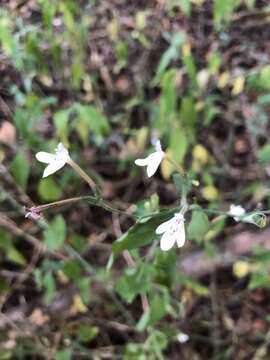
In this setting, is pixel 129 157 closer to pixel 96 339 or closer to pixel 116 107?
pixel 116 107

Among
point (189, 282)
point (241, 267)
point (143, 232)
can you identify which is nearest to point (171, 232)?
point (143, 232)

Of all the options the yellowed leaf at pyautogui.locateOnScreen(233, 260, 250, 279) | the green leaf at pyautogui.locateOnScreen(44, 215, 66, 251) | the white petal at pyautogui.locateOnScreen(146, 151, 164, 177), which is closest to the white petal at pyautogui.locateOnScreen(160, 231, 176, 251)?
the white petal at pyautogui.locateOnScreen(146, 151, 164, 177)

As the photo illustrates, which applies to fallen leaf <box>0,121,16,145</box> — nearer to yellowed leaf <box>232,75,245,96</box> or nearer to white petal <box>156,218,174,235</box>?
yellowed leaf <box>232,75,245,96</box>

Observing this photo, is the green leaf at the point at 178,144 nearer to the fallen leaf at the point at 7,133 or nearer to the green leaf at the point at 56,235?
the green leaf at the point at 56,235

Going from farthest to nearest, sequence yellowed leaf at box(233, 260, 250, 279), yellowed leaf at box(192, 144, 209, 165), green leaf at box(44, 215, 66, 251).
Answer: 1. yellowed leaf at box(192, 144, 209, 165)
2. yellowed leaf at box(233, 260, 250, 279)
3. green leaf at box(44, 215, 66, 251)

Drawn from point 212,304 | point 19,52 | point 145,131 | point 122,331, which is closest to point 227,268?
point 212,304

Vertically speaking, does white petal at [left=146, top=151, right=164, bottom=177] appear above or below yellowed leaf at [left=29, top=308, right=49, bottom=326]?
below

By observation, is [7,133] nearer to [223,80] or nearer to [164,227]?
[223,80]
